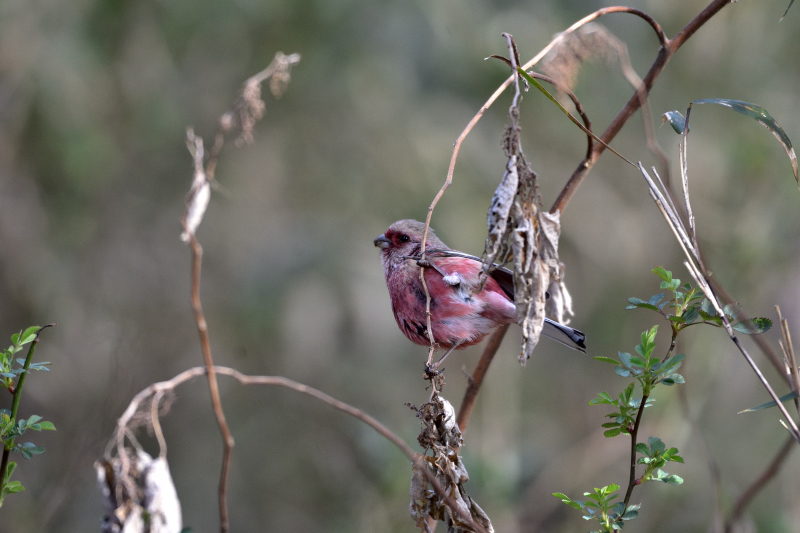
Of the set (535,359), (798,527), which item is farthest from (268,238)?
(798,527)

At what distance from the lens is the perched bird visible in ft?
9.86

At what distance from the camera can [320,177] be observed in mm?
8391

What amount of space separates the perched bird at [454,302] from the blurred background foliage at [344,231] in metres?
2.69

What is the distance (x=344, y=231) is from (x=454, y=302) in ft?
14.7

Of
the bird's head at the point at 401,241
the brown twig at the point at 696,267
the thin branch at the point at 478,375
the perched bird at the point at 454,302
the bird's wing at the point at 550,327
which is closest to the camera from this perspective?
the brown twig at the point at 696,267

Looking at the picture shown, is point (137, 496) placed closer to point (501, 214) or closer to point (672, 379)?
point (501, 214)

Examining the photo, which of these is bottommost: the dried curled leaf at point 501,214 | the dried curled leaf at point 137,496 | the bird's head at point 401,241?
the dried curled leaf at point 137,496

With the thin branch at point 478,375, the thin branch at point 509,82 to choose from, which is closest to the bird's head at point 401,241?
the thin branch at point 478,375

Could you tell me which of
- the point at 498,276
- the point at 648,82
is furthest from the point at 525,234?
the point at 498,276

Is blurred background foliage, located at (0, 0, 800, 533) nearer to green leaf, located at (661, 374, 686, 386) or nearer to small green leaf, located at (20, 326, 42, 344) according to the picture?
green leaf, located at (661, 374, 686, 386)

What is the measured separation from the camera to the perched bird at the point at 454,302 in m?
3.01

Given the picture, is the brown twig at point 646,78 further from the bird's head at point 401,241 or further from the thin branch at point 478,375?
the bird's head at point 401,241

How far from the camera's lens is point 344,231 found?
7.43 meters

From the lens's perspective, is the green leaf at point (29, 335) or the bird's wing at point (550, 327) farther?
the bird's wing at point (550, 327)
